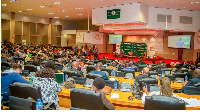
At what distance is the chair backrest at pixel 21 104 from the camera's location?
318cm

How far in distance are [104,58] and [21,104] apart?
11709 mm

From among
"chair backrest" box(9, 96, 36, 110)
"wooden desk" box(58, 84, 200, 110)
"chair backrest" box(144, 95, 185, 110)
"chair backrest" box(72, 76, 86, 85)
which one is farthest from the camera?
"chair backrest" box(72, 76, 86, 85)

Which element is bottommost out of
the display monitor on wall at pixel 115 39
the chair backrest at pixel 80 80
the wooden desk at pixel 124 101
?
the wooden desk at pixel 124 101

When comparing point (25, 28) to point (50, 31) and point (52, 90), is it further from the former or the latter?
point (52, 90)

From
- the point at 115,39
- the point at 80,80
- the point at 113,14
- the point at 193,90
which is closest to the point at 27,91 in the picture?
the point at 80,80

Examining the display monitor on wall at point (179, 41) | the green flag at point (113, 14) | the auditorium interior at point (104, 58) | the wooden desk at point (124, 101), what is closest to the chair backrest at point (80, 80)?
the auditorium interior at point (104, 58)

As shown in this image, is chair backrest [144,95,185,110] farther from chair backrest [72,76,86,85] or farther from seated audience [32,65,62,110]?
chair backrest [72,76,86,85]

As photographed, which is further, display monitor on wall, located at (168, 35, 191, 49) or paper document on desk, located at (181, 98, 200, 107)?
display monitor on wall, located at (168, 35, 191, 49)

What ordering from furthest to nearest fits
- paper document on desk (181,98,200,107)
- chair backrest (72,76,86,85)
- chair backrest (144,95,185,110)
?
chair backrest (72,76,86,85), paper document on desk (181,98,200,107), chair backrest (144,95,185,110)

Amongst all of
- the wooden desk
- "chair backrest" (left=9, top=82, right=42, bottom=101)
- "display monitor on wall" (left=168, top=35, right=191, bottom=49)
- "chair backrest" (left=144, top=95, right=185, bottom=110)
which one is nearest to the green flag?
"display monitor on wall" (left=168, top=35, right=191, bottom=49)

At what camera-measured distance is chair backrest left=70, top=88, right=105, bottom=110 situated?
10.7ft

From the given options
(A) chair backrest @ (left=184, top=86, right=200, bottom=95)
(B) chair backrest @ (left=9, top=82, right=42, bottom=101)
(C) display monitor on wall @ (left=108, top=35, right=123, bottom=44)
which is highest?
(C) display monitor on wall @ (left=108, top=35, right=123, bottom=44)

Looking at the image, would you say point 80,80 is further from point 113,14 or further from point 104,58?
point 113,14

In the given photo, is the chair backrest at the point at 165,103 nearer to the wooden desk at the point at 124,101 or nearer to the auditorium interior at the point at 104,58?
the auditorium interior at the point at 104,58
